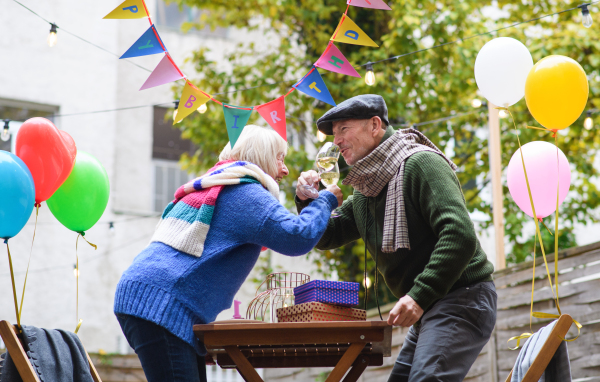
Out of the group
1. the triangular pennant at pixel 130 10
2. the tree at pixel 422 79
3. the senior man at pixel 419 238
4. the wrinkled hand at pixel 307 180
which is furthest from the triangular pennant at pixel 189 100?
the tree at pixel 422 79

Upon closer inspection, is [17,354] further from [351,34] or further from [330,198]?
[351,34]

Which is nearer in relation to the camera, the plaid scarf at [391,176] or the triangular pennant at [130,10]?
the plaid scarf at [391,176]

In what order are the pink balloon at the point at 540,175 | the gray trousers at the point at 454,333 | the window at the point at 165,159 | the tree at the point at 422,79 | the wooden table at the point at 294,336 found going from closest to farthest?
the wooden table at the point at 294,336, the gray trousers at the point at 454,333, the pink balloon at the point at 540,175, the tree at the point at 422,79, the window at the point at 165,159

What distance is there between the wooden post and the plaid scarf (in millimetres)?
2861

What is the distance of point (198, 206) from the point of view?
7.22 feet

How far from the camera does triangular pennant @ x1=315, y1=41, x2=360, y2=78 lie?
11.9 ft

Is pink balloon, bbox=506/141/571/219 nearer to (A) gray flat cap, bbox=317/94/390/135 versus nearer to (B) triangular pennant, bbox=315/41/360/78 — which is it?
(B) triangular pennant, bbox=315/41/360/78

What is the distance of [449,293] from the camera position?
229 centimetres

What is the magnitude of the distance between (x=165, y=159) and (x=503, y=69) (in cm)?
671

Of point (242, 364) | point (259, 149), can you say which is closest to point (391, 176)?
point (259, 149)

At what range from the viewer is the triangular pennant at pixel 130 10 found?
3262mm

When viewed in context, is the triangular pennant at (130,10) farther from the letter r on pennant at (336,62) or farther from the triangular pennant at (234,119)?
the letter r on pennant at (336,62)

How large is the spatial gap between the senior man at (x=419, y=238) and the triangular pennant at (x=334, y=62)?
1016mm

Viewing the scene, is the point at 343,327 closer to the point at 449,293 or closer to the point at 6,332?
the point at 449,293
